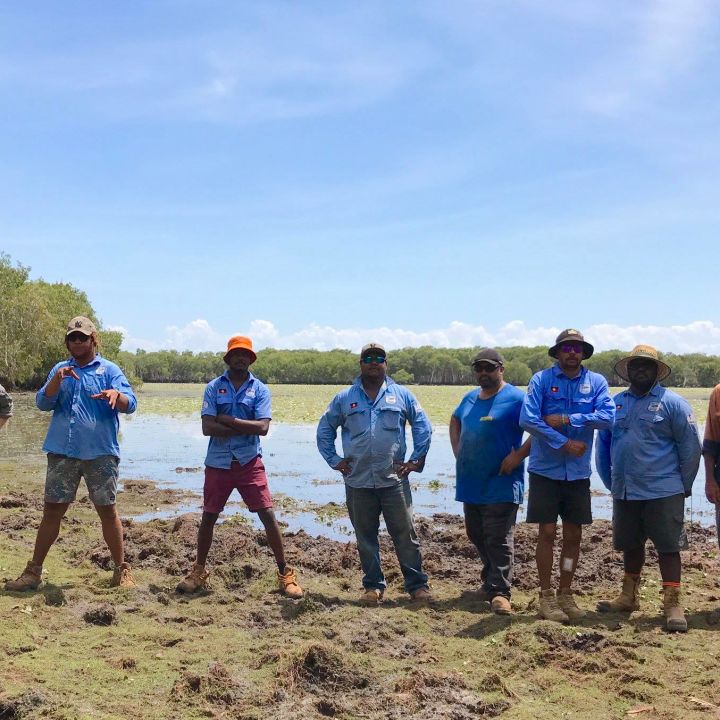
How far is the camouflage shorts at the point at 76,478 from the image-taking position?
627 centimetres

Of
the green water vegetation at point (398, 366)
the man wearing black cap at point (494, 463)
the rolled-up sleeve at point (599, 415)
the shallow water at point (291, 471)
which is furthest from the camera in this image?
the green water vegetation at point (398, 366)

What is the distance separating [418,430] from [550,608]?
1.73 meters

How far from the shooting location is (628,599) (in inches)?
245

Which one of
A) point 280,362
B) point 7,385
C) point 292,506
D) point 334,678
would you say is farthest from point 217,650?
point 280,362

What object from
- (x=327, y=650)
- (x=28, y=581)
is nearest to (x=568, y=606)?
(x=327, y=650)

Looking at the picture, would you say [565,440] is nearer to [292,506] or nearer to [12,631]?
[12,631]

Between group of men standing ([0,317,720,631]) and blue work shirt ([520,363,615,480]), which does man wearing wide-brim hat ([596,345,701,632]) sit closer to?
group of men standing ([0,317,720,631])

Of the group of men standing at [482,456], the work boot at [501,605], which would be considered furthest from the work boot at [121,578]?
the work boot at [501,605]

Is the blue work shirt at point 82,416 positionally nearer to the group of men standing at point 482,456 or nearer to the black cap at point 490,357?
the group of men standing at point 482,456

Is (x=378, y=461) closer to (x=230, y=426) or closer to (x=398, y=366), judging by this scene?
(x=230, y=426)

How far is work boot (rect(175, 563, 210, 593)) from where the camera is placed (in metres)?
6.53

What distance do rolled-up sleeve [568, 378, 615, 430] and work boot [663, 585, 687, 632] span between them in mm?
1351

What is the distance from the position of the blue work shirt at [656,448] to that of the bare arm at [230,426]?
294 centimetres

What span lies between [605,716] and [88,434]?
14.3 ft
